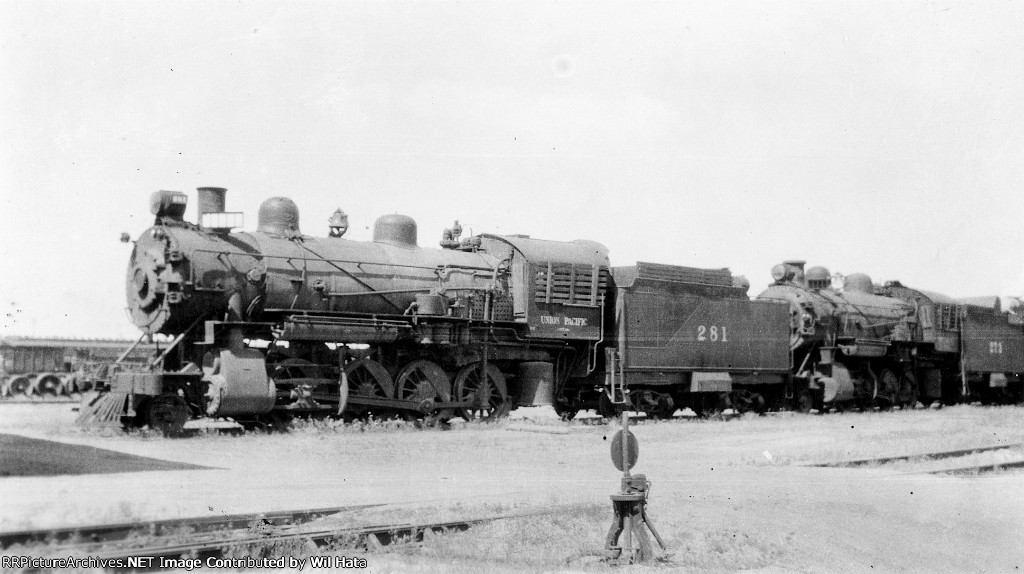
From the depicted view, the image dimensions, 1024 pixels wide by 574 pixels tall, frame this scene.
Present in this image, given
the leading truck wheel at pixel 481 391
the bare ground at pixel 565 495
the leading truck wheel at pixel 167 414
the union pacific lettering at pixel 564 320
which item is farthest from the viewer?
the union pacific lettering at pixel 564 320

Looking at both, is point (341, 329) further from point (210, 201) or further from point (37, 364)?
point (37, 364)

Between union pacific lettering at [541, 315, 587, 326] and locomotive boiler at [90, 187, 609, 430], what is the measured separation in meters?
0.03

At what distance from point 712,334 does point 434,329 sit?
8495 mm

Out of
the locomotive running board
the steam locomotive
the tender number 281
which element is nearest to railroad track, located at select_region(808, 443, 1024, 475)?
the steam locomotive

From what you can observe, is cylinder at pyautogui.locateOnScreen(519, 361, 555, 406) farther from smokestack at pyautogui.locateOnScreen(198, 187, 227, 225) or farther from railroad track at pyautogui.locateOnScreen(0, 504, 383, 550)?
railroad track at pyautogui.locateOnScreen(0, 504, 383, 550)

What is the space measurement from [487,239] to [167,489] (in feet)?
43.4

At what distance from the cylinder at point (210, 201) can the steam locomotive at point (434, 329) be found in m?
0.04

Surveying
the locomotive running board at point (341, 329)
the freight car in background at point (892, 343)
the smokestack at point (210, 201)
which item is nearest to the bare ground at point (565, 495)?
the locomotive running board at point (341, 329)

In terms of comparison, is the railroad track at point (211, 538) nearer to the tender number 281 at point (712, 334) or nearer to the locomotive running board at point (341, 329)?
the locomotive running board at point (341, 329)

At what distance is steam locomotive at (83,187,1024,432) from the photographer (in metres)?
17.7

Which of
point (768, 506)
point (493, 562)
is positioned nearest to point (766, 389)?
point (768, 506)

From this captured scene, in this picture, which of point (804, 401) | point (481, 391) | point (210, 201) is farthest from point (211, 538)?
point (804, 401)

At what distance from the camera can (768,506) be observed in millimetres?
11781

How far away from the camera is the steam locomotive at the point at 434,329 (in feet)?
58.1
